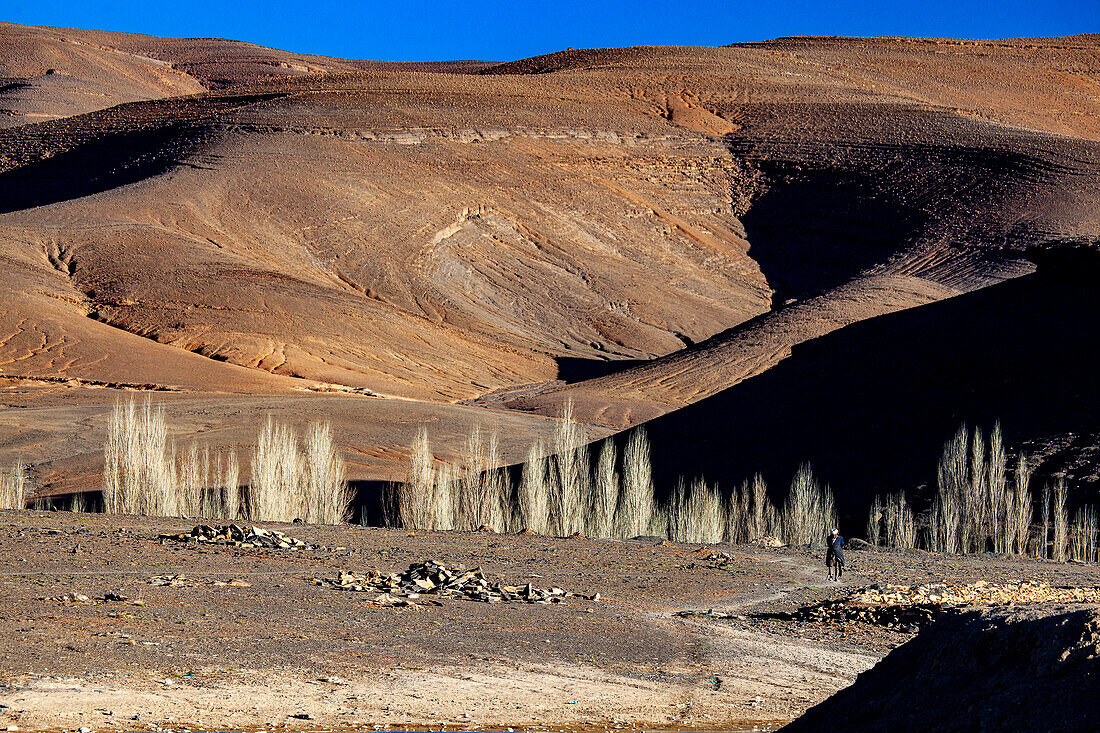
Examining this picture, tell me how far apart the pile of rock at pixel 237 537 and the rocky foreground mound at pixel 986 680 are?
13668mm

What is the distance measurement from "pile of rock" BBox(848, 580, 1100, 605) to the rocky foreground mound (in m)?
8.90

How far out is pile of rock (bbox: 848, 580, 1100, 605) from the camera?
17562mm

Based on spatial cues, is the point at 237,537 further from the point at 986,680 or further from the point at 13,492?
the point at 986,680

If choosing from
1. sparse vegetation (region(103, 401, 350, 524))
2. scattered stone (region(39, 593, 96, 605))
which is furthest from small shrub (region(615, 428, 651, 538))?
scattered stone (region(39, 593, 96, 605))

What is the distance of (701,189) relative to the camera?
93188mm

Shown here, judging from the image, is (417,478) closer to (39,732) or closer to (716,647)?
(716,647)

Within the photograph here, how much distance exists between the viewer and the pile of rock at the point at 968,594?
691 inches

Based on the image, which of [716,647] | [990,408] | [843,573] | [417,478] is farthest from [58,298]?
[716,647]

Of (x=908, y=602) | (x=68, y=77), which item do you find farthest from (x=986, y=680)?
(x=68, y=77)

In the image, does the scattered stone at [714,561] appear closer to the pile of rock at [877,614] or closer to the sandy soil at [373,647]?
the sandy soil at [373,647]

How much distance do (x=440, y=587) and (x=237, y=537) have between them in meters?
4.97

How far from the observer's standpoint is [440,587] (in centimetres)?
1769

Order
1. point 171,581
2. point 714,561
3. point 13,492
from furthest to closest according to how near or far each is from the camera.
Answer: point 13,492 → point 714,561 → point 171,581

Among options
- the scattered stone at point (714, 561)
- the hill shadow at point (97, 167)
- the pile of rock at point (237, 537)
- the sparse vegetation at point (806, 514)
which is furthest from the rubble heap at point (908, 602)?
the hill shadow at point (97, 167)
